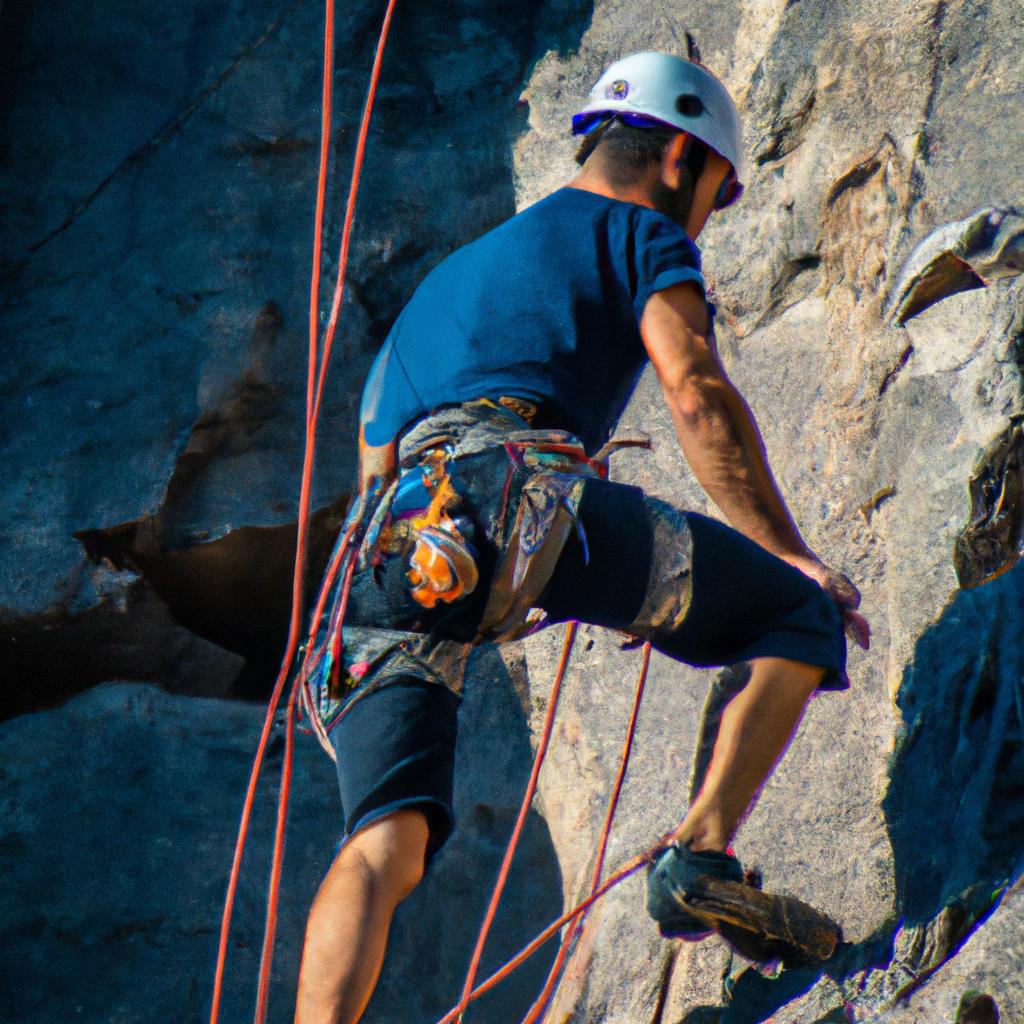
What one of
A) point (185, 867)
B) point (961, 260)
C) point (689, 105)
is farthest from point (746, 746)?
point (185, 867)

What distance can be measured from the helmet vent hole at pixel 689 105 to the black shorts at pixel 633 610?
83cm

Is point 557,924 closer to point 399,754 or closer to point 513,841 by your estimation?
point 513,841

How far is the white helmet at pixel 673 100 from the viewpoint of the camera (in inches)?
99.3

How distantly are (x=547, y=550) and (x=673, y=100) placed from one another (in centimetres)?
100

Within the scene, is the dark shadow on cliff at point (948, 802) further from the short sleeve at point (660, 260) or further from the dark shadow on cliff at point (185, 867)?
the dark shadow on cliff at point (185, 867)

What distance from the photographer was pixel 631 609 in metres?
2.09

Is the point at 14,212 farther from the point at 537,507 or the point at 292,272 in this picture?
the point at 537,507

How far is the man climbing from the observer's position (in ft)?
6.56

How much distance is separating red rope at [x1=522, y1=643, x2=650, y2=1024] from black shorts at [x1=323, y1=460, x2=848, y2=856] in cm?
45

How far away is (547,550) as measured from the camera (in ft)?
6.60

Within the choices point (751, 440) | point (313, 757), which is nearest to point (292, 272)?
point (313, 757)

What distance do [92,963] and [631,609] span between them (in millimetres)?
1894

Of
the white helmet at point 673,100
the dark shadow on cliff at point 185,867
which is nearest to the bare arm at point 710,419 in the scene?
the white helmet at point 673,100

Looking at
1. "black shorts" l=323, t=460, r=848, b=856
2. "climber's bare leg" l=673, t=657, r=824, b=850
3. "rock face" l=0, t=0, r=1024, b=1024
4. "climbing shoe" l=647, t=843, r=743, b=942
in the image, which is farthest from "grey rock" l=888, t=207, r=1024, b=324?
"climbing shoe" l=647, t=843, r=743, b=942
